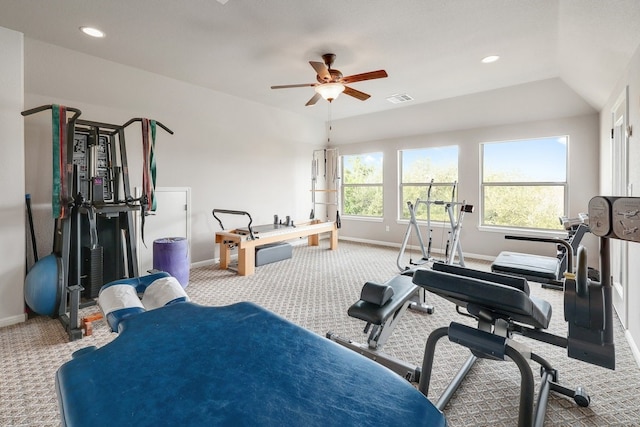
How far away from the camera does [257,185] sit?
236 inches

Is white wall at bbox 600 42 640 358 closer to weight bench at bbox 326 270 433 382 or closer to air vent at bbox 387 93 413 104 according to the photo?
weight bench at bbox 326 270 433 382

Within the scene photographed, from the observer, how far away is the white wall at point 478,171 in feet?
15.5

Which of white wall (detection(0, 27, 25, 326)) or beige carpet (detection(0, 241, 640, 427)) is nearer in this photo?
beige carpet (detection(0, 241, 640, 427))

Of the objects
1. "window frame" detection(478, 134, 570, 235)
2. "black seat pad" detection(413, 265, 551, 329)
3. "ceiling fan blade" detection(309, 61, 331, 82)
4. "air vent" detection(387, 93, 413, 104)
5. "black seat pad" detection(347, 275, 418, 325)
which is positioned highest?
"air vent" detection(387, 93, 413, 104)

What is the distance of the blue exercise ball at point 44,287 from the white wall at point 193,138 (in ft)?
2.65

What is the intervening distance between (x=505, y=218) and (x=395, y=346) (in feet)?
13.6

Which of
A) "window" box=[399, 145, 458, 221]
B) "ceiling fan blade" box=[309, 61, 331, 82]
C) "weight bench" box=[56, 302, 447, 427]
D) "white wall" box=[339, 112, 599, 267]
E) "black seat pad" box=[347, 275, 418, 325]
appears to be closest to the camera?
"weight bench" box=[56, 302, 447, 427]

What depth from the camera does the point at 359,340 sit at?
2648 mm

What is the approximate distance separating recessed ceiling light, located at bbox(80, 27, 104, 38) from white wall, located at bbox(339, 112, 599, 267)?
17.0 feet

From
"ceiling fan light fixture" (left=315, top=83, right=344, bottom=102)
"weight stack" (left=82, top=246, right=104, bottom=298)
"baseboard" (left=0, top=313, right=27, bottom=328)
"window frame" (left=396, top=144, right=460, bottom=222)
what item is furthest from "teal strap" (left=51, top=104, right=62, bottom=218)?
"window frame" (left=396, top=144, right=460, bottom=222)

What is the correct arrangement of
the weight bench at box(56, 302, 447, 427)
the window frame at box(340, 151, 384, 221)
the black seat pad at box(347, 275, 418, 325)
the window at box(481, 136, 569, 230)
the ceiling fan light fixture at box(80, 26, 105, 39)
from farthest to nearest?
the window frame at box(340, 151, 384, 221)
the window at box(481, 136, 569, 230)
the ceiling fan light fixture at box(80, 26, 105, 39)
the black seat pad at box(347, 275, 418, 325)
the weight bench at box(56, 302, 447, 427)

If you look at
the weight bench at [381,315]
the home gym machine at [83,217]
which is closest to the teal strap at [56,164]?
the home gym machine at [83,217]

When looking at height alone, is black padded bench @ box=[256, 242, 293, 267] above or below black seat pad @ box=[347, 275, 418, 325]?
below

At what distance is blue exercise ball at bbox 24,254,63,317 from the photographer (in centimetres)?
286
